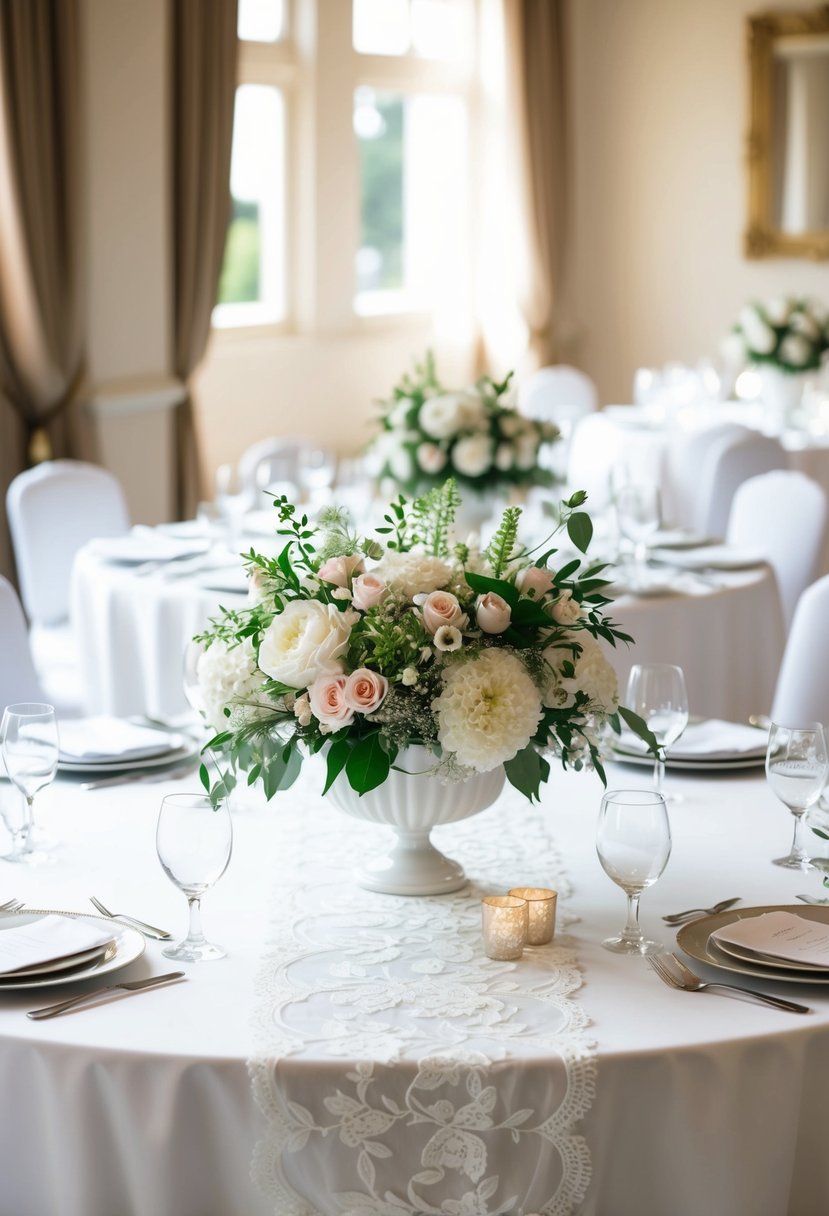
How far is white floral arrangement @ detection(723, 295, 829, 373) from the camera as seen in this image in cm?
642

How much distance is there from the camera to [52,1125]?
1.51 metres

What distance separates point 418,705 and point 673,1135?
528mm

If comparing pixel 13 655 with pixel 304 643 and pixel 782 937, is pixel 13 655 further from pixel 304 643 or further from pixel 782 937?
pixel 782 937

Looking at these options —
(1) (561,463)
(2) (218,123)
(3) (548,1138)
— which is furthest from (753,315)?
(3) (548,1138)

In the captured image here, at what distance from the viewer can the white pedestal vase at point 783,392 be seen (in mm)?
6492

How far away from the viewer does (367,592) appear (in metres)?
1.77

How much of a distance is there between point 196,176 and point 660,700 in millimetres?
4704

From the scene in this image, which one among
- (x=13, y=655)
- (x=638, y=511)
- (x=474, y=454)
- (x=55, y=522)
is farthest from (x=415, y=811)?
(x=55, y=522)

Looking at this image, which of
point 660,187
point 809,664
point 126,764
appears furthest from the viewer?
point 660,187

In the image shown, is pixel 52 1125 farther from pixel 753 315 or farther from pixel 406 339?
pixel 406 339

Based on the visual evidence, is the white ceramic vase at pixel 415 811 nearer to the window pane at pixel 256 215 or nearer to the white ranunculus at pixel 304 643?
→ the white ranunculus at pixel 304 643

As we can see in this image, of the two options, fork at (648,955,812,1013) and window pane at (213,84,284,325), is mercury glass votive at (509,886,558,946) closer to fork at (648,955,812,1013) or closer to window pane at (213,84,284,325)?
fork at (648,955,812,1013)

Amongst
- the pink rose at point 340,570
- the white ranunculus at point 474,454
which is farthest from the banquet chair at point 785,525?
the pink rose at point 340,570

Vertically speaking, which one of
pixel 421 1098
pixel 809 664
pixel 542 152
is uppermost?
pixel 542 152
